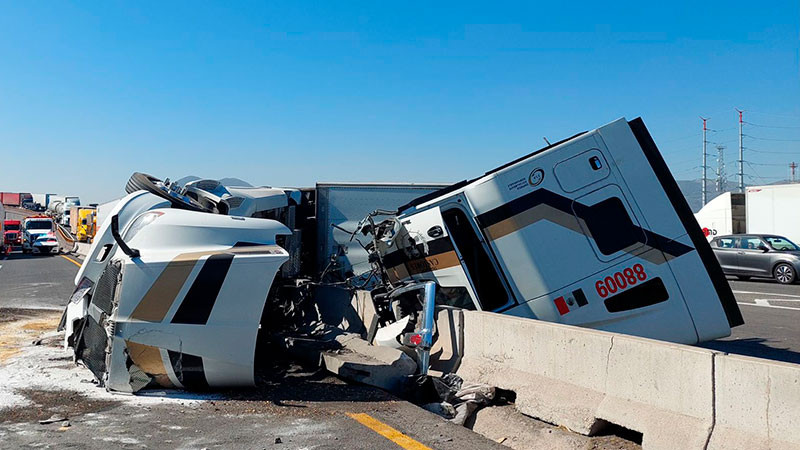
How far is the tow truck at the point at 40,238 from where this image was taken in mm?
38188

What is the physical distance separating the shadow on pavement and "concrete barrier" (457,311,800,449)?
4.88m

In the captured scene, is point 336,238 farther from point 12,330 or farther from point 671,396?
point 671,396

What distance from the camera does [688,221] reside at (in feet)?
25.4

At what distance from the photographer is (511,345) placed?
242 inches

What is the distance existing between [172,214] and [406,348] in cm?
278

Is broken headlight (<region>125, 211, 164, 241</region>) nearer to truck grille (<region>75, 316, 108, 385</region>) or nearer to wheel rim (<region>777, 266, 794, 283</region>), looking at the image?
truck grille (<region>75, 316, 108, 385</region>)

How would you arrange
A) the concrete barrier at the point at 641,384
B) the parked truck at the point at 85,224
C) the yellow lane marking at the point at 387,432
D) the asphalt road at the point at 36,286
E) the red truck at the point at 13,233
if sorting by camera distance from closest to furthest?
the concrete barrier at the point at 641,384 < the yellow lane marking at the point at 387,432 < the asphalt road at the point at 36,286 < the parked truck at the point at 85,224 < the red truck at the point at 13,233

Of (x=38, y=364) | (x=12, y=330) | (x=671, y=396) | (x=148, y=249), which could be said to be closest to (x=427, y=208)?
(x=148, y=249)

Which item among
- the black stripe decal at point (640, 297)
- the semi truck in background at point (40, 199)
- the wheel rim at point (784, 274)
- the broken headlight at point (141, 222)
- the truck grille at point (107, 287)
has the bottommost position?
the wheel rim at point (784, 274)

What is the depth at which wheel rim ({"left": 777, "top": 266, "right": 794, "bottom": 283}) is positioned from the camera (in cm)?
2030

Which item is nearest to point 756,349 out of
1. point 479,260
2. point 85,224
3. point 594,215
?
point 594,215

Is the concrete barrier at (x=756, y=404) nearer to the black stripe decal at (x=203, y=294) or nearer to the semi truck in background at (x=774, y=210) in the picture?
the black stripe decal at (x=203, y=294)

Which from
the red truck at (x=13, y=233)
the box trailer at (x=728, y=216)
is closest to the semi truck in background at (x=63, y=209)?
the red truck at (x=13, y=233)

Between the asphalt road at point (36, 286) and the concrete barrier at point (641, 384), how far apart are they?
35.8ft
